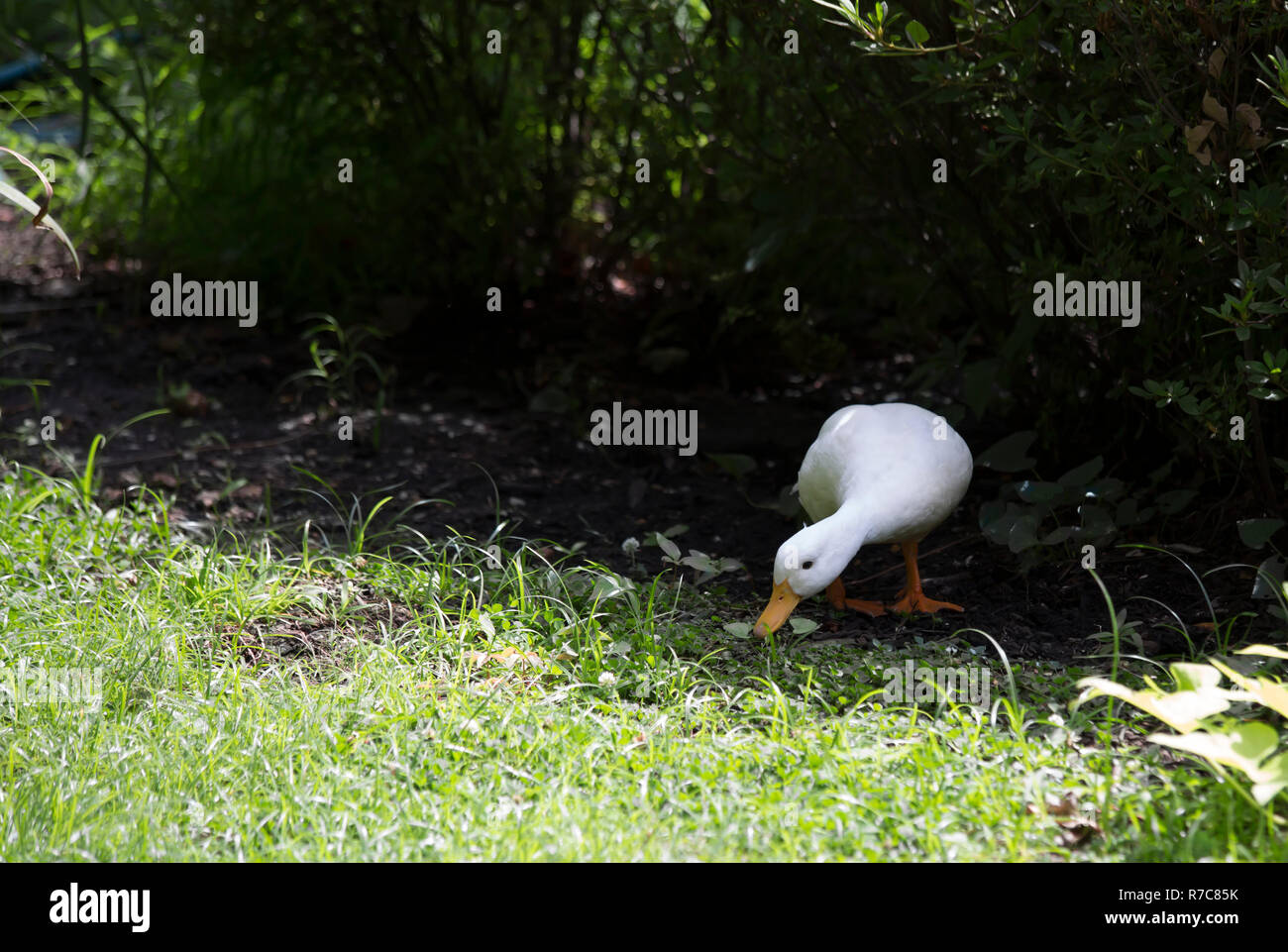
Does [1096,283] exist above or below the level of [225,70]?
below

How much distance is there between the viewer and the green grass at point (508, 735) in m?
2.25

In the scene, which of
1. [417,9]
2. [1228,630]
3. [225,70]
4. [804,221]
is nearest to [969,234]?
[804,221]

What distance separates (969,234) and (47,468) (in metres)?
3.25

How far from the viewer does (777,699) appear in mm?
2691

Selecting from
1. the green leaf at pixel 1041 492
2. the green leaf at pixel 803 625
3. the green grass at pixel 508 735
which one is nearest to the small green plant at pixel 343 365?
the green grass at pixel 508 735

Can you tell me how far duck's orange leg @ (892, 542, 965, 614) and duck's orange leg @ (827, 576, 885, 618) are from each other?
51mm

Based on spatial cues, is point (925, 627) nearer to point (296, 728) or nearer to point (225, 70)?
point (296, 728)

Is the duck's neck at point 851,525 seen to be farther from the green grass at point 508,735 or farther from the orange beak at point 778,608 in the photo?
the green grass at point 508,735

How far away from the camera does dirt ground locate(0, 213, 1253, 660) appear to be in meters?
3.36

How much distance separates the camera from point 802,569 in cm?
300

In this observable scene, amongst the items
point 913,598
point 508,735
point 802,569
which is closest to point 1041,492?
point 913,598

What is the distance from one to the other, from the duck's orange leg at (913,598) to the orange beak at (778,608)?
0.41 m

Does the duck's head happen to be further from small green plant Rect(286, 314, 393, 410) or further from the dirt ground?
small green plant Rect(286, 314, 393, 410)

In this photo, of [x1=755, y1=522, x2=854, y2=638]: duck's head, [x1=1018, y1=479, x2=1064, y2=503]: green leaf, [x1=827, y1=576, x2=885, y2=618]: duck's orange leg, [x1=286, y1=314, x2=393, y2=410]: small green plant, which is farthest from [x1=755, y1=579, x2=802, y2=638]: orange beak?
[x1=286, y1=314, x2=393, y2=410]: small green plant
